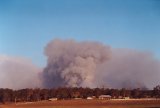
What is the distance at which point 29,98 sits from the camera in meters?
68.6

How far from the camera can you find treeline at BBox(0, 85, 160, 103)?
6794 cm

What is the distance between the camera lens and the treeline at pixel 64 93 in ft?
223

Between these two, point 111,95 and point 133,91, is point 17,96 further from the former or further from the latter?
point 133,91

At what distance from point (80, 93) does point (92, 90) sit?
470cm

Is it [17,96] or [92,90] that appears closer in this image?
[17,96]

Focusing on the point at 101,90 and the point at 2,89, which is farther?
the point at 101,90

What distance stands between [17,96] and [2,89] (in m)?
4.67

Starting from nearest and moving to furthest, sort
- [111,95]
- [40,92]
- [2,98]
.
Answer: [2,98] < [40,92] < [111,95]

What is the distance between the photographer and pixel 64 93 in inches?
2798

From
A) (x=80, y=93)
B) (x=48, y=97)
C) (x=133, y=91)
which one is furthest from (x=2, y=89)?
(x=133, y=91)

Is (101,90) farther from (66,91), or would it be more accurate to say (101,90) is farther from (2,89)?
(2,89)

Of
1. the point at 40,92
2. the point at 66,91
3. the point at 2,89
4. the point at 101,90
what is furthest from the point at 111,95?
the point at 2,89

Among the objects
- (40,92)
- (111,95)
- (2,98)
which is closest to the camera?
(2,98)

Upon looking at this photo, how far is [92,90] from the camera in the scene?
77.7 m
